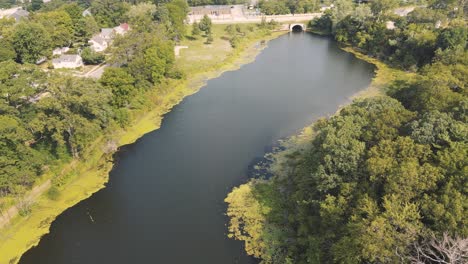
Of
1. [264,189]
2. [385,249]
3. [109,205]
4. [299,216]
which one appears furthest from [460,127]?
[109,205]

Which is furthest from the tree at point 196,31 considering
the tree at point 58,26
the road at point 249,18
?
the tree at point 58,26

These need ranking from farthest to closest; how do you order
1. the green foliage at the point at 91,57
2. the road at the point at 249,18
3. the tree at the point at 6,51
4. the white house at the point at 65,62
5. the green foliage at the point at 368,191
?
the road at the point at 249,18 < the green foliage at the point at 91,57 < the white house at the point at 65,62 < the tree at the point at 6,51 < the green foliage at the point at 368,191

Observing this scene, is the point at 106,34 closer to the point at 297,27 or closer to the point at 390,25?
the point at 297,27

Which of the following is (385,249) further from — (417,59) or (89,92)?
(417,59)

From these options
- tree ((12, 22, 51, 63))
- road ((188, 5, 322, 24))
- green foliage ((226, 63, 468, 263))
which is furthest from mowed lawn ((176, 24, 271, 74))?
green foliage ((226, 63, 468, 263))

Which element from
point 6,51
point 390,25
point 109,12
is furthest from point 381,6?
point 6,51

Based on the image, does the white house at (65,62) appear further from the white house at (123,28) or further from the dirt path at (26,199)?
the dirt path at (26,199)
